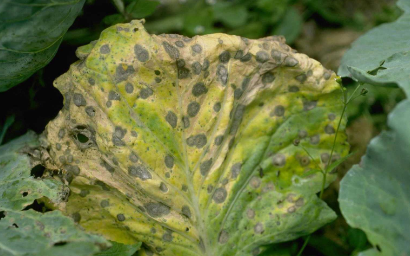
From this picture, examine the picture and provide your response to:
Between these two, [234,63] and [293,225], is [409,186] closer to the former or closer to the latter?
[293,225]

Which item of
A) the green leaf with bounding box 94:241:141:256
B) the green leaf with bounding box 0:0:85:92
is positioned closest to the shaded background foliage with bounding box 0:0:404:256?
the green leaf with bounding box 0:0:85:92

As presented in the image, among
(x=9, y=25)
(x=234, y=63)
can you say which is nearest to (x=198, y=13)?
(x=234, y=63)

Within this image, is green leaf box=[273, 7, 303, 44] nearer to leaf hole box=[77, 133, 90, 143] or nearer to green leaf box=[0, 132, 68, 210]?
leaf hole box=[77, 133, 90, 143]

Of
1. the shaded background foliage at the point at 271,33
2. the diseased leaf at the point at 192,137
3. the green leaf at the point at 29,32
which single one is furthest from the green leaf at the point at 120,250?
the green leaf at the point at 29,32

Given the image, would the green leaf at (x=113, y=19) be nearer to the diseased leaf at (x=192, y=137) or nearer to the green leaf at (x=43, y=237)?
Result: the diseased leaf at (x=192, y=137)

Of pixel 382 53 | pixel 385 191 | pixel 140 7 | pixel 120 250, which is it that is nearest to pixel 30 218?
pixel 120 250

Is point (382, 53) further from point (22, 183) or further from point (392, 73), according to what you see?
point (22, 183)
